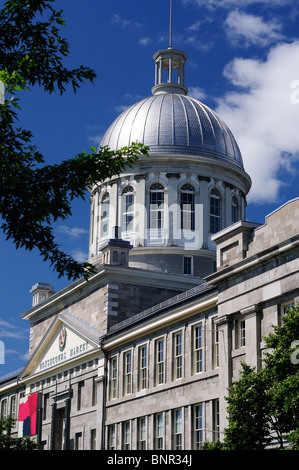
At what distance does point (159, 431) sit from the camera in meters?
45.7

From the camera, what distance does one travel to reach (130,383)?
163 feet

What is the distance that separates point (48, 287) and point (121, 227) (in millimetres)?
7157

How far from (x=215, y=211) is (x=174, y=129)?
666 centimetres

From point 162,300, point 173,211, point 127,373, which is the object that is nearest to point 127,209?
point 173,211

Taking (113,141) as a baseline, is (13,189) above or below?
below

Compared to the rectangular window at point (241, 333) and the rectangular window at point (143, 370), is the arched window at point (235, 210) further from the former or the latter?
the rectangular window at point (241, 333)

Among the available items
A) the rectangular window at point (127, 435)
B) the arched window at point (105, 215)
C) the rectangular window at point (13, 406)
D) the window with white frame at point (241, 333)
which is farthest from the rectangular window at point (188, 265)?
the window with white frame at point (241, 333)

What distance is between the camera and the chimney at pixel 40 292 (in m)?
66.4

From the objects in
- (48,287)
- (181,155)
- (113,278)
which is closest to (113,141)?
(181,155)

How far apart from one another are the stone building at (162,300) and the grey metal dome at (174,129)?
101mm

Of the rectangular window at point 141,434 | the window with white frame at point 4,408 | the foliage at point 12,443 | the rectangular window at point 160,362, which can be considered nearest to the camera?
the rectangular window at point 160,362

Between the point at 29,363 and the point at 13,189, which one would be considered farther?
the point at 29,363

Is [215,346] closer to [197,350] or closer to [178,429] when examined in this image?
[197,350]
